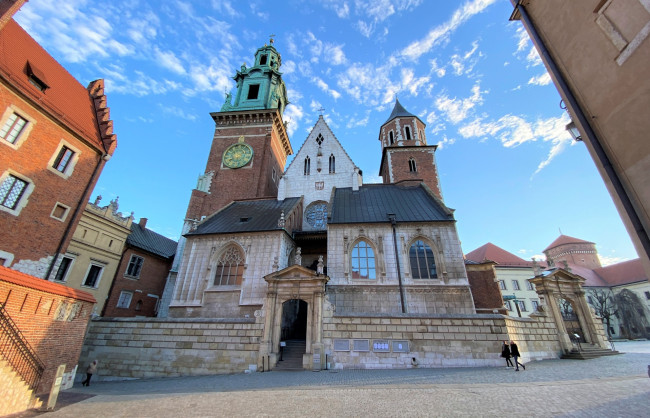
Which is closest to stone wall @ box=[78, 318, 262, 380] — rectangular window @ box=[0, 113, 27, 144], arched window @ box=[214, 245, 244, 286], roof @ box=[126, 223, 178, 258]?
arched window @ box=[214, 245, 244, 286]

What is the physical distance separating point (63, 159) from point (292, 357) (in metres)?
18.0

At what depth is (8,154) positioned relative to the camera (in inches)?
538

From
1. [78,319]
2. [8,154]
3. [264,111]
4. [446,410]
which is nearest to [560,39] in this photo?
[446,410]

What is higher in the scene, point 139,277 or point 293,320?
point 139,277

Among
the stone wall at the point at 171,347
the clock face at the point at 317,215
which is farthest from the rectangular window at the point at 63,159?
the clock face at the point at 317,215

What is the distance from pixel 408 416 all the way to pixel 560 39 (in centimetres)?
916

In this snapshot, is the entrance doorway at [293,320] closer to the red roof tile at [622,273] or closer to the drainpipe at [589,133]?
the drainpipe at [589,133]

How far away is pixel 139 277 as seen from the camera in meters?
24.5

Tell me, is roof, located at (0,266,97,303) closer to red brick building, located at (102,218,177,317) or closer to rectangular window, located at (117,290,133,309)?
red brick building, located at (102,218,177,317)

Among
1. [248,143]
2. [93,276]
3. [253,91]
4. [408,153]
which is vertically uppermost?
[253,91]

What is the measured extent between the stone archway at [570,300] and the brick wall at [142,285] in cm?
3062

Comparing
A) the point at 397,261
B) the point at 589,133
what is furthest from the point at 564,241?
the point at 589,133

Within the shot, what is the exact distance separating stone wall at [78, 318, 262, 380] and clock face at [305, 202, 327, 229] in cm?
1148

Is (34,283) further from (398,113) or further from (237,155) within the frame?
(398,113)
